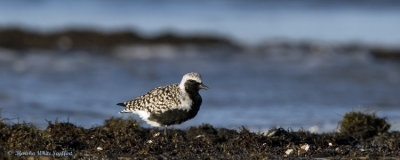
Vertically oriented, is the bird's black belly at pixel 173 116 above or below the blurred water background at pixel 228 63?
below

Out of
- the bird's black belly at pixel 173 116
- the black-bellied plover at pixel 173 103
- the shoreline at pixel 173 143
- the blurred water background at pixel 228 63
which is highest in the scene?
the blurred water background at pixel 228 63

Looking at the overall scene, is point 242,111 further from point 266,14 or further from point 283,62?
point 266,14

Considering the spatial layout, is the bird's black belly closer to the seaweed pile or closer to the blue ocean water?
the seaweed pile

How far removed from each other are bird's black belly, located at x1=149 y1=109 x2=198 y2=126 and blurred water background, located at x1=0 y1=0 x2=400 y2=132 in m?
2.09

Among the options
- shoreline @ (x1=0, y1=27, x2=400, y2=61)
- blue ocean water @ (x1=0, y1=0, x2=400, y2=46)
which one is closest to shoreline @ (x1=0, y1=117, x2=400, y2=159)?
shoreline @ (x1=0, y1=27, x2=400, y2=61)

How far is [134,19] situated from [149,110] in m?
15.4

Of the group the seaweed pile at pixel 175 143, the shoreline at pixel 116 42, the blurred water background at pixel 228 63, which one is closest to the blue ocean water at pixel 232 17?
the blurred water background at pixel 228 63

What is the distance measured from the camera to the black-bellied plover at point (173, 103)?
908 cm

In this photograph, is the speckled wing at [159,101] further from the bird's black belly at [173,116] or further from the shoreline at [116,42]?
the shoreline at [116,42]

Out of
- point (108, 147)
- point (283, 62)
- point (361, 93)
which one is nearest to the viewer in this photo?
point (108, 147)

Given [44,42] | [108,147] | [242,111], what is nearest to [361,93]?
[242,111]

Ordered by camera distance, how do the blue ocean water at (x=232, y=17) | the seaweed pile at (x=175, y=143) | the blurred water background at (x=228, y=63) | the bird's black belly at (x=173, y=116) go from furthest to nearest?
the blue ocean water at (x=232, y=17) < the blurred water background at (x=228, y=63) < the bird's black belly at (x=173, y=116) < the seaweed pile at (x=175, y=143)

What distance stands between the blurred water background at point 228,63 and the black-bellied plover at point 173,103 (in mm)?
1932

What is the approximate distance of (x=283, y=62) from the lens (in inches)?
746
